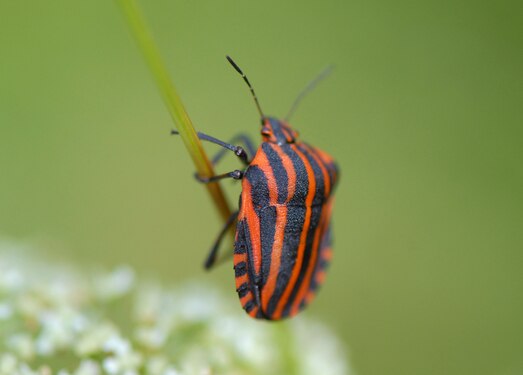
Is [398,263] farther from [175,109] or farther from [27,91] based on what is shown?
[175,109]

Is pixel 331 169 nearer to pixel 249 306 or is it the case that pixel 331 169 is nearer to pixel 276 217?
pixel 276 217

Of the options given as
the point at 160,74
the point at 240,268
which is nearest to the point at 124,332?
the point at 240,268

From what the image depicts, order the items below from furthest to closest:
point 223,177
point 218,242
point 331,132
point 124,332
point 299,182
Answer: point 331,132 < point 124,332 < point 218,242 < point 299,182 < point 223,177

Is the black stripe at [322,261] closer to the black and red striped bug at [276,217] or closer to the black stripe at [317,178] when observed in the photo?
the black and red striped bug at [276,217]

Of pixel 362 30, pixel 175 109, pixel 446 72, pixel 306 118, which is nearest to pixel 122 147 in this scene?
pixel 306 118

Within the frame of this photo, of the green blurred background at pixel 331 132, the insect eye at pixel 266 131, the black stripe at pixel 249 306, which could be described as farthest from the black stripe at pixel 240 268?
the green blurred background at pixel 331 132

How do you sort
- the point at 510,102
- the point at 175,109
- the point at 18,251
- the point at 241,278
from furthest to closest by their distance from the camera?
the point at 510,102 < the point at 18,251 < the point at 241,278 < the point at 175,109
